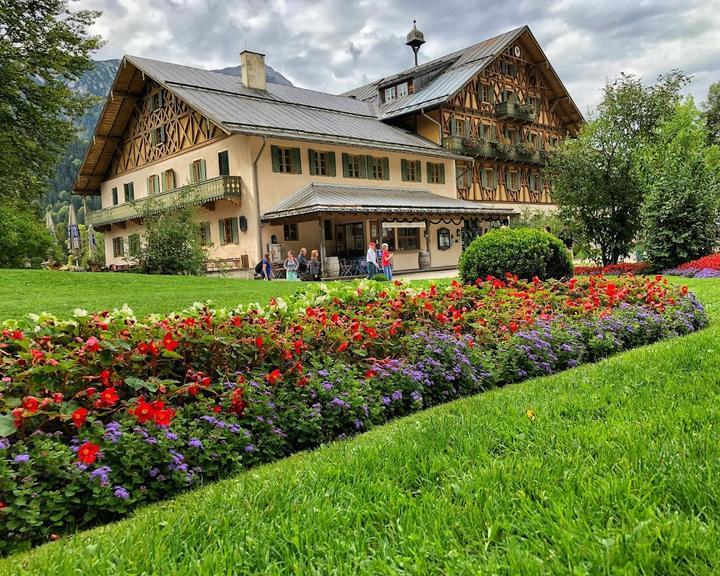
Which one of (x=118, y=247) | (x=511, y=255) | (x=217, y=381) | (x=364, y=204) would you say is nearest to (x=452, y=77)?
(x=364, y=204)

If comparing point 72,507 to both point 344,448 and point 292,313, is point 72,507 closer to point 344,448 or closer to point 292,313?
point 344,448

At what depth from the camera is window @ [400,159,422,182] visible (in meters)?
31.2

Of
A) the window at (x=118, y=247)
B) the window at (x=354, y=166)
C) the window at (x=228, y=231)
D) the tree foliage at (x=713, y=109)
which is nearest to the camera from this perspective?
the window at (x=228, y=231)

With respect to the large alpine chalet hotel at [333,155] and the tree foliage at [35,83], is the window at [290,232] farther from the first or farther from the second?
the tree foliage at [35,83]

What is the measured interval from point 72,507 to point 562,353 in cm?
470

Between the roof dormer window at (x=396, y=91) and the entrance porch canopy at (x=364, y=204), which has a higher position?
the roof dormer window at (x=396, y=91)

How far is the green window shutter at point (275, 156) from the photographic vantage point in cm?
2558

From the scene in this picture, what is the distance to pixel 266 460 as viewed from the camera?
361 centimetres

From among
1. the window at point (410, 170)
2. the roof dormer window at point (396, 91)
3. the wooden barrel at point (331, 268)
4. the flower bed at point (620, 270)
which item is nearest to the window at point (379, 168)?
the window at point (410, 170)

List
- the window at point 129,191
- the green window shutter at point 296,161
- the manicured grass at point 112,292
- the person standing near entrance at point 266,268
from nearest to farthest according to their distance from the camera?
the manicured grass at point 112,292, the person standing near entrance at point 266,268, the green window shutter at point 296,161, the window at point 129,191

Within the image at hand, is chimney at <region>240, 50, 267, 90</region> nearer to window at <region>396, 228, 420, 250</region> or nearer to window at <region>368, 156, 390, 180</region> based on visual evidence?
window at <region>368, 156, 390, 180</region>

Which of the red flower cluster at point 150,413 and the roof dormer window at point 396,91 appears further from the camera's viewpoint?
the roof dormer window at point 396,91

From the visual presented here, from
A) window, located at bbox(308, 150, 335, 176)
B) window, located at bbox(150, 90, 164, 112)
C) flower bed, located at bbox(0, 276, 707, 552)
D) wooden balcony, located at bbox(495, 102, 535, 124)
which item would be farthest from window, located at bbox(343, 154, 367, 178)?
flower bed, located at bbox(0, 276, 707, 552)

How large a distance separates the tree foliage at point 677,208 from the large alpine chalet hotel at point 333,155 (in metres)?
10.3
